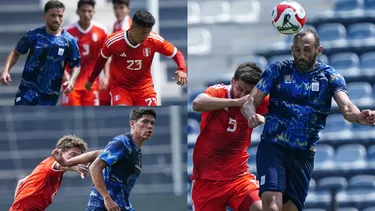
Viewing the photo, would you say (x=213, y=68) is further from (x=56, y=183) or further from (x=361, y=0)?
(x=56, y=183)

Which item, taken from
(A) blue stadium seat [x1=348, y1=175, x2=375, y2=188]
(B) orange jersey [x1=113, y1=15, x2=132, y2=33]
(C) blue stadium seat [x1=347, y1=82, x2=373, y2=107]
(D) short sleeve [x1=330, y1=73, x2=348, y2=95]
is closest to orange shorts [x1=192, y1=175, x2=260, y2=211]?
(D) short sleeve [x1=330, y1=73, x2=348, y2=95]

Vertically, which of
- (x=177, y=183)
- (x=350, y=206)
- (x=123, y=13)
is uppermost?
(x=123, y=13)

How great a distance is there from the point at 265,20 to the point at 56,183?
735cm

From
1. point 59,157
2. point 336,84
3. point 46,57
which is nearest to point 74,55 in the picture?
point 46,57

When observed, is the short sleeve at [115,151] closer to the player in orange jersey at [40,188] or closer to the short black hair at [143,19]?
the player in orange jersey at [40,188]

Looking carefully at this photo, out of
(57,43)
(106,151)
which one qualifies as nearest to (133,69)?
(57,43)

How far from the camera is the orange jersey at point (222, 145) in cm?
747

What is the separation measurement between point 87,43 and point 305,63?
4556mm

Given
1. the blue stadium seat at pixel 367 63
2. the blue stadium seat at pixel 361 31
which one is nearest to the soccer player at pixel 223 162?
the blue stadium seat at pixel 367 63

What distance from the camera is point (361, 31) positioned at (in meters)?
15.0

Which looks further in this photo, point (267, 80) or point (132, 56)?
point (132, 56)

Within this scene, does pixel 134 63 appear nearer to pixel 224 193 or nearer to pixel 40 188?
pixel 40 188

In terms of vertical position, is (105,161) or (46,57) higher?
(46,57)

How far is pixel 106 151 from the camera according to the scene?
7.13 m
